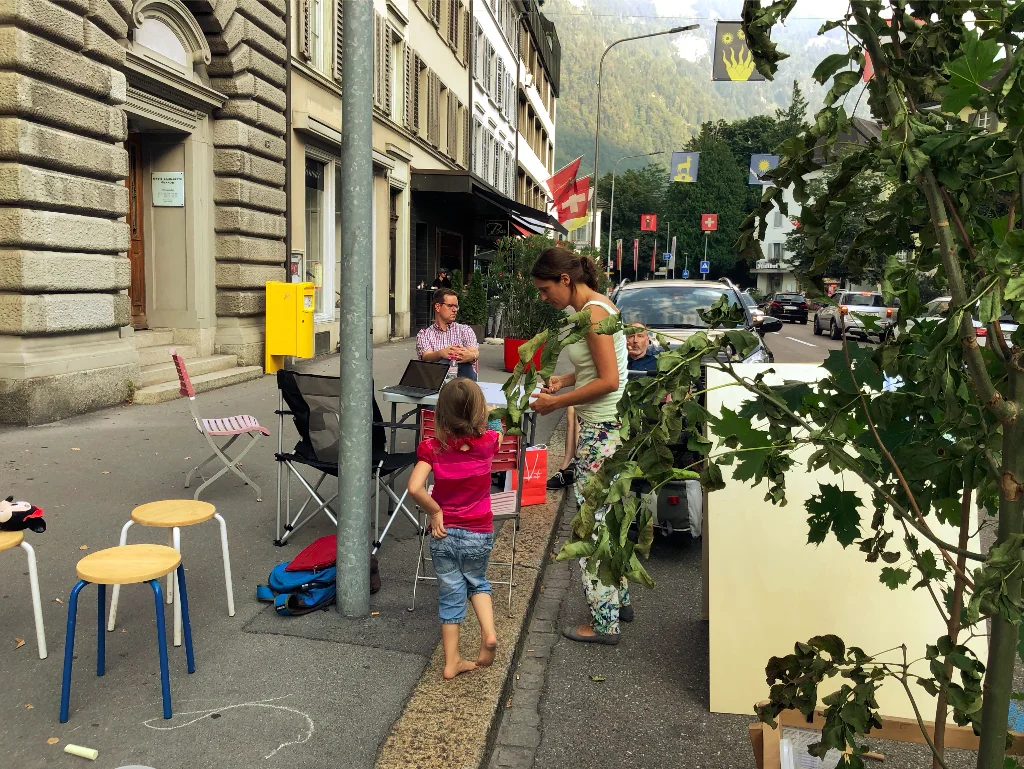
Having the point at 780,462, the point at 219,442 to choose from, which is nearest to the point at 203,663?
the point at 780,462

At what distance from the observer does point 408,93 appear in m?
22.5

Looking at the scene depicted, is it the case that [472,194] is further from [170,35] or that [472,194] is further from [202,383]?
[202,383]

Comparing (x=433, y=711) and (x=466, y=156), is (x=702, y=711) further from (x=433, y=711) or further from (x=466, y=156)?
(x=466, y=156)

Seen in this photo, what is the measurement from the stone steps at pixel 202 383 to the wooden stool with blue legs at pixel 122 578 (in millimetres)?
7109

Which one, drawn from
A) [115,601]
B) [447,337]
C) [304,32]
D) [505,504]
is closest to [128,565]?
[115,601]

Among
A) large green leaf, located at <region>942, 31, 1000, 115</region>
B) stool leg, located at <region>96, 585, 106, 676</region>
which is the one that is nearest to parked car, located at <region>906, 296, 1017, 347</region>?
large green leaf, located at <region>942, 31, 1000, 115</region>

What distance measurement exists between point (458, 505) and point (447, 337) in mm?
4087

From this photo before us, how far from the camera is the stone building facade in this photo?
8656mm

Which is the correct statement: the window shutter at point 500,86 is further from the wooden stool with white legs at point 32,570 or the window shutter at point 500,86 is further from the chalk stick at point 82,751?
the chalk stick at point 82,751

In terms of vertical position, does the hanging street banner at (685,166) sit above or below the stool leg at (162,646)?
above

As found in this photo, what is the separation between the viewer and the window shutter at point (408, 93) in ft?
73.0

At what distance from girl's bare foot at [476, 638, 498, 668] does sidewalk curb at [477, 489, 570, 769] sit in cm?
10

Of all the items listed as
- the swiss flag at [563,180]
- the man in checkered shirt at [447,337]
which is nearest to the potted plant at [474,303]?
the swiss flag at [563,180]

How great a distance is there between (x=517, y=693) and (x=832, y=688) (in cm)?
131
